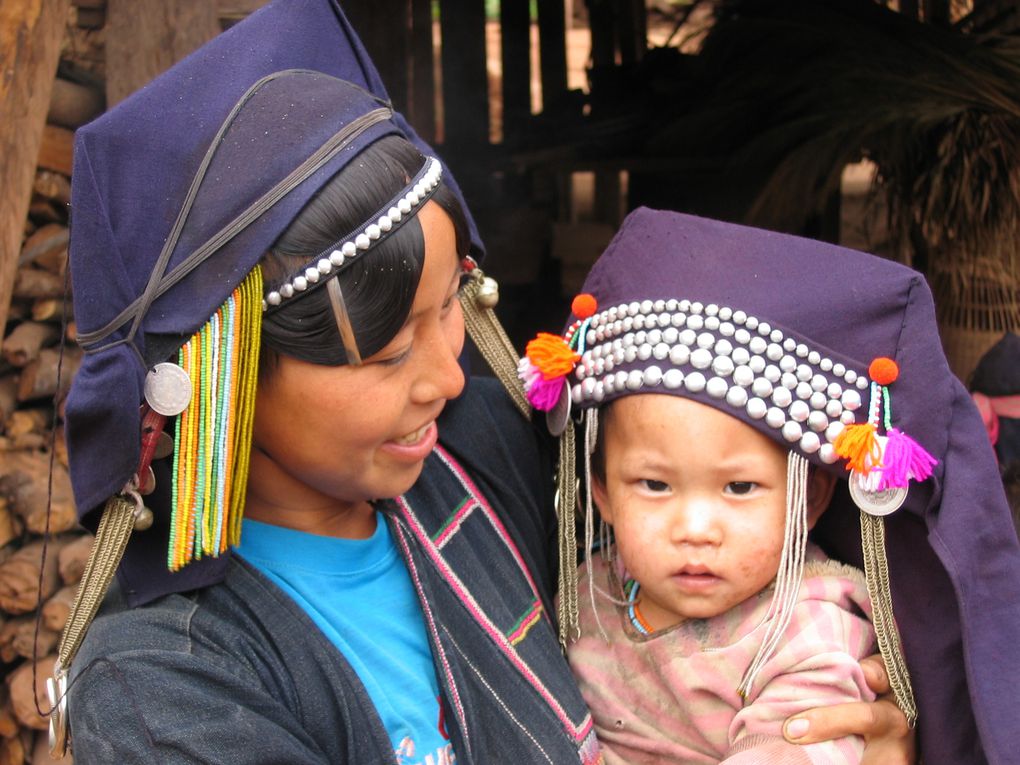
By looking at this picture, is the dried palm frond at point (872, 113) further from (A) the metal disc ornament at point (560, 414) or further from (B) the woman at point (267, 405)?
(B) the woman at point (267, 405)

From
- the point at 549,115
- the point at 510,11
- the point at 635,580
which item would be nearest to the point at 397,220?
the point at 635,580

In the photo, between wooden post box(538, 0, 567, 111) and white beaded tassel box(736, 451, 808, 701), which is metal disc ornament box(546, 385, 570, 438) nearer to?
white beaded tassel box(736, 451, 808, 701)

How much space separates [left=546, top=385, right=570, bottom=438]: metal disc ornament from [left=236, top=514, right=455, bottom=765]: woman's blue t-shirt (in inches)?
15.3

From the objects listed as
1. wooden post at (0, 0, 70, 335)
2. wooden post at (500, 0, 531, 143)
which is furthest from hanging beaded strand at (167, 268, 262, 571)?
wooden post at (500, 0, 531, 143)

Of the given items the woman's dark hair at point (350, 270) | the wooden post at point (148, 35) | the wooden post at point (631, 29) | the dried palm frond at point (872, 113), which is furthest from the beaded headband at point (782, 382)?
the wooden post at point (631, 29)

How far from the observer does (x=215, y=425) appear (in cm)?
143

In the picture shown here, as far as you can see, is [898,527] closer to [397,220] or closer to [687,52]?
[397,220]

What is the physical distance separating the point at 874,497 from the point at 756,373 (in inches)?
10.2

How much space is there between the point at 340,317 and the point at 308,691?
1.66 feet

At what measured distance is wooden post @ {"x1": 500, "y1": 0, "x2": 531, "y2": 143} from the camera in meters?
5.48

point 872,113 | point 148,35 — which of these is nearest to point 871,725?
point 148,35

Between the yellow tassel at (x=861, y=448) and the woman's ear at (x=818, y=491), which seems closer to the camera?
the yellow tassel at (x=861, y=448)

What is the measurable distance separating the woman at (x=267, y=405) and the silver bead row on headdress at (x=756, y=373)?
1.09 ft

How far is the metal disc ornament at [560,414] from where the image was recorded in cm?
188
